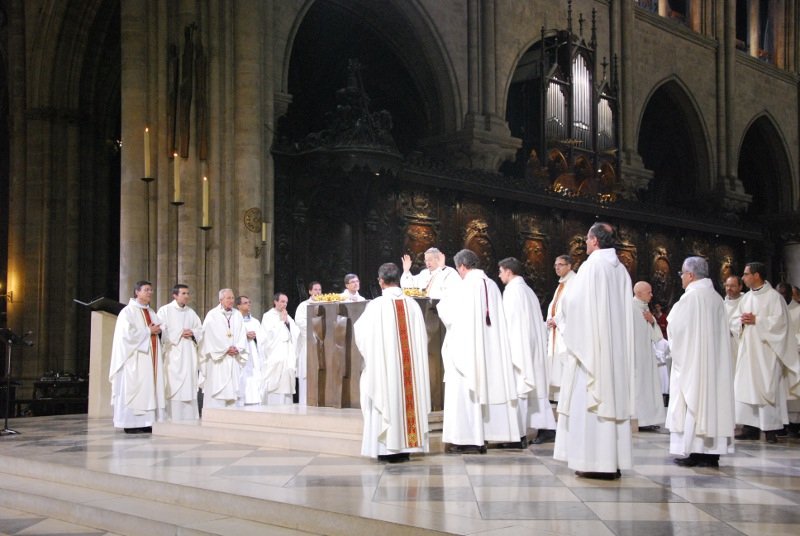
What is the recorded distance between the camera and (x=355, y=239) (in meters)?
13.9

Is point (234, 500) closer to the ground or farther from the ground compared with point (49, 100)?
closer to the ground

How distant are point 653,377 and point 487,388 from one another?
8.84 ft

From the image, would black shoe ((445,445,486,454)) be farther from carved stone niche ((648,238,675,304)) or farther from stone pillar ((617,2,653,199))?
carved stone niche ((648,238,675,304))

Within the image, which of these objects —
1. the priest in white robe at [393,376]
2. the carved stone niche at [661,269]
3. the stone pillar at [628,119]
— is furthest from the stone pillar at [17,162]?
the carved stone niche at [661,269]

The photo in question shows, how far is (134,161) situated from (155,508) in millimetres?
7594

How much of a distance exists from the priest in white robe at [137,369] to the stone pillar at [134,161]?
103 inches

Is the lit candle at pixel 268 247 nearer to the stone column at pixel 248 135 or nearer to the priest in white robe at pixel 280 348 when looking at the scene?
the stone column at pixel 248 135

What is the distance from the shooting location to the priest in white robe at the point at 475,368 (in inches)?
291

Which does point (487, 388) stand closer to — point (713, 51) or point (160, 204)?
point (160, 204)

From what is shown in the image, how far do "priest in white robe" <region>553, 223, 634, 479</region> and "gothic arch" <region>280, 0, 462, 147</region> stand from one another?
1134 cm

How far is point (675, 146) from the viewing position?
25188 mm

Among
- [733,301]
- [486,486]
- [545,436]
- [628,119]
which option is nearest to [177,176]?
[545,436]

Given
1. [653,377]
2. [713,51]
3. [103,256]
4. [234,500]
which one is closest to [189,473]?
[234,500]

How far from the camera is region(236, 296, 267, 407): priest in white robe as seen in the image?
450 inches
